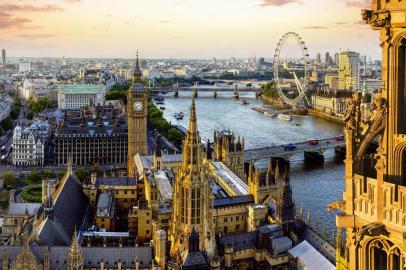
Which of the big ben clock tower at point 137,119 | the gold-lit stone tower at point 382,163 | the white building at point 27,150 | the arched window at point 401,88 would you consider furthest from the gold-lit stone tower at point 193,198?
the white building at point 27,150

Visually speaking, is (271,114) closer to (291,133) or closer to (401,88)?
(291,133)

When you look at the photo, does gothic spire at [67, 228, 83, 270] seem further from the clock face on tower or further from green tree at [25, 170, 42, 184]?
green tree at [25, 170, 42, 184]

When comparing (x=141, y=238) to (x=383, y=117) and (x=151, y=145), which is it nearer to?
(x=383, y=117)

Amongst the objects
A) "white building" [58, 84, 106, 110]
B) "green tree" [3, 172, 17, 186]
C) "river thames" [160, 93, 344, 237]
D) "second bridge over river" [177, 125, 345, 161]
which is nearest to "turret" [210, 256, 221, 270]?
"river thames" [160, 93, 344, 237]

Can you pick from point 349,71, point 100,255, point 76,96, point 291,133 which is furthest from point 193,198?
point 349,71

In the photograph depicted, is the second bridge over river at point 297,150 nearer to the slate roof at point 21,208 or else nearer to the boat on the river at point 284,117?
the slate roof at point 21,208

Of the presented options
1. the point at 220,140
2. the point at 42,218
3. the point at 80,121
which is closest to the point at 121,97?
the point at 80,121
